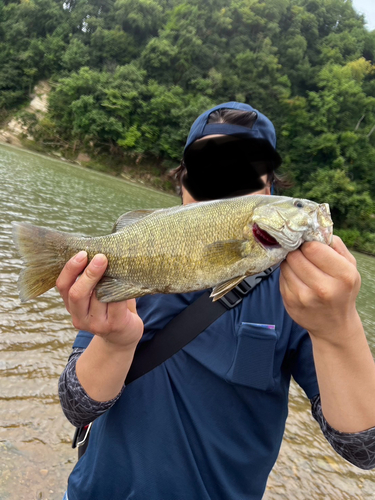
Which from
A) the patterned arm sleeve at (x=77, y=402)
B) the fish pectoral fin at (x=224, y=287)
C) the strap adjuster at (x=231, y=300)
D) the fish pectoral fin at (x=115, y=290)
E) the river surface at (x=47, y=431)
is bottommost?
the river surface at (x=47, y=431)

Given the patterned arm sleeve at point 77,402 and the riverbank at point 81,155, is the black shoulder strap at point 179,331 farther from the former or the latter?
the riverbank at point 81,155

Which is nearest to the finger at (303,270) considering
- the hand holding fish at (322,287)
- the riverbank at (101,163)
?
the hand holding fish at (322,287)

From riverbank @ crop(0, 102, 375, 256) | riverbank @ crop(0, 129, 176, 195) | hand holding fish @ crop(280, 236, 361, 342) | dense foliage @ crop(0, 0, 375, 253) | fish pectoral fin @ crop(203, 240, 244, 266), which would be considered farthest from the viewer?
dense foliage @ crop(0, 0, 375, 253)

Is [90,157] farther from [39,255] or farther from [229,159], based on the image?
[39,255]

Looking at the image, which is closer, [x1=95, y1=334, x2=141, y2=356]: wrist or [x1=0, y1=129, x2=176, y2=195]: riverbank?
[x1=95, y1=334, x2=141, y2=356]: wrist

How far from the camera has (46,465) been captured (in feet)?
8.04

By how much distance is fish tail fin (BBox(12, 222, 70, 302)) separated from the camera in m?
1.47

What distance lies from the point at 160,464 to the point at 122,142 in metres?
33.8

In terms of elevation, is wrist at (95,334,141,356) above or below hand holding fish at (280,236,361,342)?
below

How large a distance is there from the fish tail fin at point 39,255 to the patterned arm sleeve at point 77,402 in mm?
437

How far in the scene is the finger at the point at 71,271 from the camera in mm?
1410

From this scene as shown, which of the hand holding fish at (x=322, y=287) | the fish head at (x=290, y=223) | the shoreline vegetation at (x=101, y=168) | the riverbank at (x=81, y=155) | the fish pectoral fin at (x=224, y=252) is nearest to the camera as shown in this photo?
the hand holding fish at (x=322, y=287)

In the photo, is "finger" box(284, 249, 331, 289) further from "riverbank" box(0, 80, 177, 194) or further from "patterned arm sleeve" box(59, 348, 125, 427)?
"riverbank" box(0, 80, 177, 194)

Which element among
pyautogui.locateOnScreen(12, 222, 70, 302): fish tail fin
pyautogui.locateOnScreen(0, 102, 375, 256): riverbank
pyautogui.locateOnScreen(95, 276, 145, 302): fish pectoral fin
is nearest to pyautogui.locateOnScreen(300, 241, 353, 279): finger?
pyautogui.locateOnScreen(95, 276, 145, 302): fish pectoral fin
